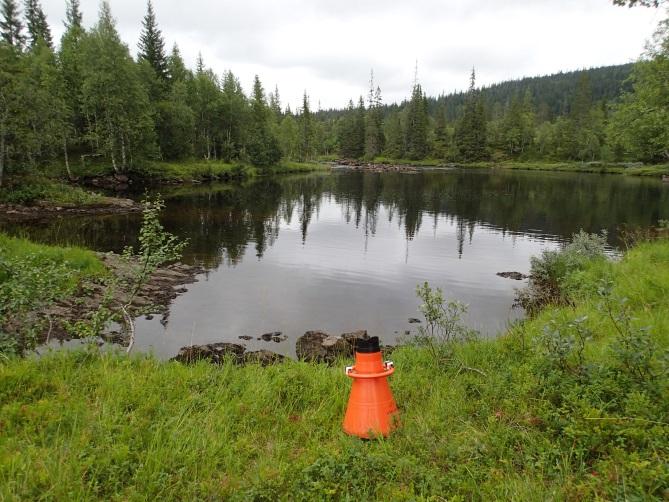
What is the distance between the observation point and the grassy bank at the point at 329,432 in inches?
136

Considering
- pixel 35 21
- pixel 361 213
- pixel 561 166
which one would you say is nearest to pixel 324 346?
pixel 361 213

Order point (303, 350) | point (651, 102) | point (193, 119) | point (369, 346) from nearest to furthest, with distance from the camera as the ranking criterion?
point (369, 346)
point (303, 350)
point (651, 102)
point (193, 119)

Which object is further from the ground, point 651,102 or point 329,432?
point 651,102

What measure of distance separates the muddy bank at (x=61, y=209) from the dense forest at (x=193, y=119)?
425 centimetres

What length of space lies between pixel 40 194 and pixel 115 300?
22417 millimetres

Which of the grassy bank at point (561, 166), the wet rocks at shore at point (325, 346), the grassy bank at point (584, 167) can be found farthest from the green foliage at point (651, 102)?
the grassy bank at point (584, 167)

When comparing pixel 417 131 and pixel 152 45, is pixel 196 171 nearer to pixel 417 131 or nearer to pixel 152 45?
pixel 152 45

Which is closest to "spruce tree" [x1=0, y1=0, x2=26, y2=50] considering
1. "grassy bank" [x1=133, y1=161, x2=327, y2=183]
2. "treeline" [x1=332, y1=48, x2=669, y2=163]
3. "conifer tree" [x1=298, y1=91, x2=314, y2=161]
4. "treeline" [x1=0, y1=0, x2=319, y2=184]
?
"treeline" [x1=0, y1=0, x2=319, y2=184]

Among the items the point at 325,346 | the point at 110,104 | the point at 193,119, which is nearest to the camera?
the point at 325,346

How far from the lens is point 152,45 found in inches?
2484

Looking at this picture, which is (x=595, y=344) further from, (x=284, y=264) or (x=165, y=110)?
(x=165, y=110)

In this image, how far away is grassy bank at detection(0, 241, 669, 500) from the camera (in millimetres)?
3453

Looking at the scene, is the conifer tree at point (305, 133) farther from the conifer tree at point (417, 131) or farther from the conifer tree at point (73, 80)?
the conifer tree at point (73, 80)

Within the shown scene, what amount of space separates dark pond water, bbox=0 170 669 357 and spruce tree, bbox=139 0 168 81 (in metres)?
29.9
